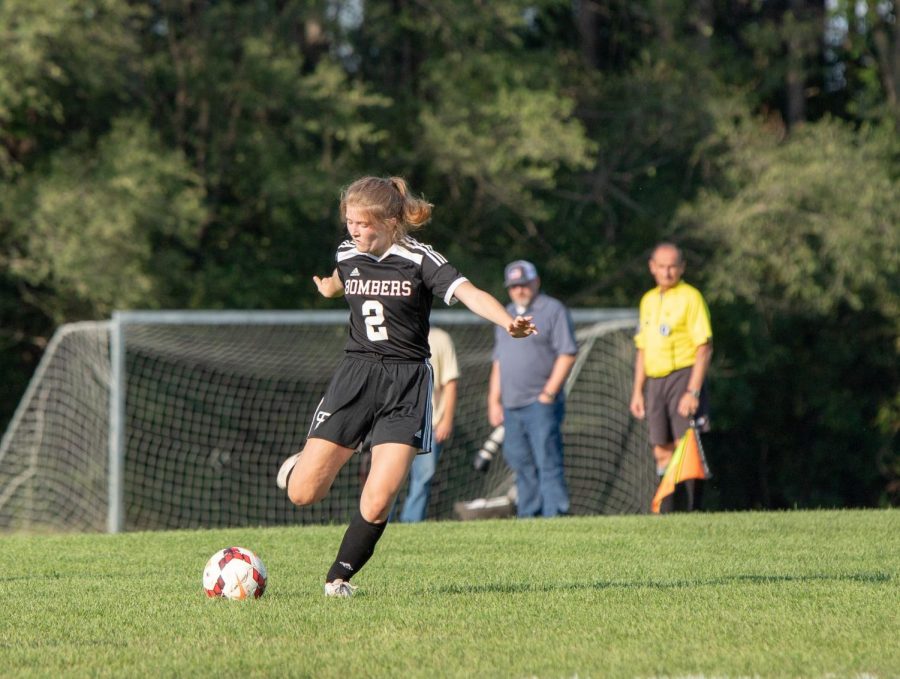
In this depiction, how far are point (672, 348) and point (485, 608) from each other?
204 inches

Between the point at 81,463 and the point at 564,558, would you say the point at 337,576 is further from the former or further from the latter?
the point at 81,463

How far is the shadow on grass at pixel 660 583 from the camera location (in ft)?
21.1

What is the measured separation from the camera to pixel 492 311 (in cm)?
597

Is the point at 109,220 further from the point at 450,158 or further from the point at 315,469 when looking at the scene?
the point at 315,469

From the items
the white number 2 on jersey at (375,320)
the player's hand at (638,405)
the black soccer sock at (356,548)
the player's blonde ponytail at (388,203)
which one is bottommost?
the player's hand at (638,405)

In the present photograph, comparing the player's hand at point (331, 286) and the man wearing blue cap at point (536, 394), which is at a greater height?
the player's hand at point (331, 286)

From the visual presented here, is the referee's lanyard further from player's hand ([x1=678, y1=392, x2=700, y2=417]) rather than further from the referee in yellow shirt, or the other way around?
player's hand ([x1=678, y1=392, x2=700, y2=417])

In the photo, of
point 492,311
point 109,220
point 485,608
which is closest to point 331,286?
point 492,311

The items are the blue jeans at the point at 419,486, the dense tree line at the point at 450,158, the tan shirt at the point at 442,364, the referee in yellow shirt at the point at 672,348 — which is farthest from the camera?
the dense tree line at the point at 450,158

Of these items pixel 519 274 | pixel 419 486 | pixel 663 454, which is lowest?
pixel 419 486

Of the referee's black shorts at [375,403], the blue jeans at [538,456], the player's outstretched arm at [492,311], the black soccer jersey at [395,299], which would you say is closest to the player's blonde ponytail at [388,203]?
the black soccer jersey at [395,299]

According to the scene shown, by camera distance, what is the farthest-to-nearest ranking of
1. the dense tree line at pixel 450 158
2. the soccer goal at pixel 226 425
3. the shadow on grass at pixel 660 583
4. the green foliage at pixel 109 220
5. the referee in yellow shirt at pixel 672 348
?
the dense tree line at pixel 450 158
the green foliage at pixel 109 220
the soccer goal at pixel 226 425
the referee in yellow shirt at pixel 672 348
the shadow on grass at pixel 660 583

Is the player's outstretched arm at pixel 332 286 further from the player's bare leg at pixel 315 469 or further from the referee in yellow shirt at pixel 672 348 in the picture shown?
the referee in yellow shirt at pixel 672 348

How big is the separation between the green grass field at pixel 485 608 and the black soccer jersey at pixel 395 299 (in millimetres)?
1113
